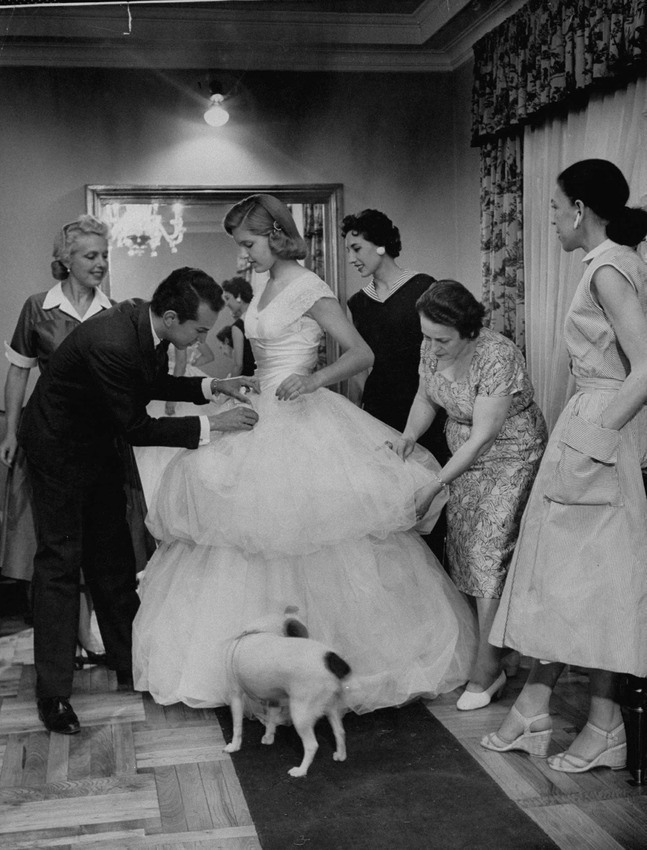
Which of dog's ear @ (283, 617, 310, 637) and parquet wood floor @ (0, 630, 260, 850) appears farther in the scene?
dog's ear @ (283, 617, 310, 637)

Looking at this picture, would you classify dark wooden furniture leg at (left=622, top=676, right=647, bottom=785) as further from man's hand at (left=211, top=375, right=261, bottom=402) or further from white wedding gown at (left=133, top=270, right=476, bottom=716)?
man's hand at (left=211, top=375, right=261, bottom=402)

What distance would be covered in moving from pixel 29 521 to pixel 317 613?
121cm

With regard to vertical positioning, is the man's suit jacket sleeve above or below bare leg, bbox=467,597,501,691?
above

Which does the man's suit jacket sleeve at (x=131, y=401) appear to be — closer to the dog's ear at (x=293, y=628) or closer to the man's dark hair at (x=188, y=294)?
the man's dark hair at (x=188, y=294)

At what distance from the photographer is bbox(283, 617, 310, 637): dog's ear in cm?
286

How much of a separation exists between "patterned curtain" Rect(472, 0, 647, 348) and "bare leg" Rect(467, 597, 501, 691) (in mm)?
1809

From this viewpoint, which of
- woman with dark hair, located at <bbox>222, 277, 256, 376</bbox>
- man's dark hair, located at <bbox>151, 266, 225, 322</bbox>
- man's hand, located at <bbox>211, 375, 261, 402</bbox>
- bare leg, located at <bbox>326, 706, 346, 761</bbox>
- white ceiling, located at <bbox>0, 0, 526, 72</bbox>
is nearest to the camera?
bare leg, located at <bbox>326, 706, 346, 761</bbox>

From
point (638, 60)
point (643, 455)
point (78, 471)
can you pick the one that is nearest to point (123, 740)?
point (78, 471)

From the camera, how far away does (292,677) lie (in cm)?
266

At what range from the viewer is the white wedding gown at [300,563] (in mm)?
3076

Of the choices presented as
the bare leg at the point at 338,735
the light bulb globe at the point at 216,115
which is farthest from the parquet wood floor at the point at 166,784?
the light bulb globe at the point at 216,115

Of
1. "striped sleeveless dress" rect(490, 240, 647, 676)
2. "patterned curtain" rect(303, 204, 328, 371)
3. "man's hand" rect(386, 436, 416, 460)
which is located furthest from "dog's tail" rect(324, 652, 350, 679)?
"patterned curtain" rect(303, 204, 328, 371)

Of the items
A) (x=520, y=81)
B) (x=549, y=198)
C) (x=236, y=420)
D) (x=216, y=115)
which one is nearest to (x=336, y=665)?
(x=236, y=420)

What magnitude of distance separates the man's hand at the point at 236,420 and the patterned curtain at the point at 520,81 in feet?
6.22
